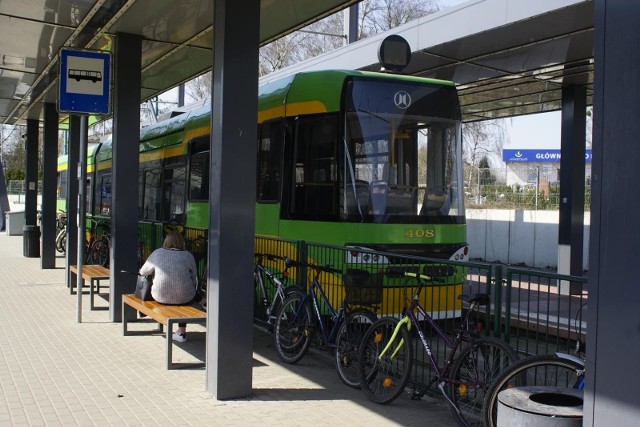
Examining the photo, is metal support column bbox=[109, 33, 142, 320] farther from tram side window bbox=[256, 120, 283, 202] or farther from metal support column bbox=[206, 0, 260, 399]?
metal support column bbox=[206, 0, 260, 399]

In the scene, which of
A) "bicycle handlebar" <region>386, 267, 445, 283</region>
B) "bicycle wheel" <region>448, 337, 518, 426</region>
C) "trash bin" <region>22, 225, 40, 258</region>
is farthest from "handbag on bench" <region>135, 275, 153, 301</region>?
"trash bin" <region>22, 225, 40, 258</region>

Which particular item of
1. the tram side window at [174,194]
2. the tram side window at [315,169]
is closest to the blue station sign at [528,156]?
the tram side window at [174,194]

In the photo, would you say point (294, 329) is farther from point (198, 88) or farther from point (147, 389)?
point (198, 88)

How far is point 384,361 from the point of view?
230 inches

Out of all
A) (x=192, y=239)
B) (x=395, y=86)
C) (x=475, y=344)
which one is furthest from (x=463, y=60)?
(x=475, y=344)

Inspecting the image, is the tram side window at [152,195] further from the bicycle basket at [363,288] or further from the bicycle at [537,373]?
the bicycle at [537,373]

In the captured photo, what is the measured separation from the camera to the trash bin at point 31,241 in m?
18.3

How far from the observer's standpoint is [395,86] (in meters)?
8.72

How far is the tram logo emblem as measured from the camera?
28.4 ft

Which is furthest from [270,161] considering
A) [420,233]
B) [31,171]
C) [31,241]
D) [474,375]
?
[31,241]

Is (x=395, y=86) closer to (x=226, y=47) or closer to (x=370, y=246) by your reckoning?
(x=370, y=246)

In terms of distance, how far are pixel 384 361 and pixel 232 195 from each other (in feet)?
6.17

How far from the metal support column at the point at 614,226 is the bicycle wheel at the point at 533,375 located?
3.99 feet

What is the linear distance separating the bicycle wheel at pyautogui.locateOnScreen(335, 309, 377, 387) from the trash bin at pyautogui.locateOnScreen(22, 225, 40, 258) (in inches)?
553
